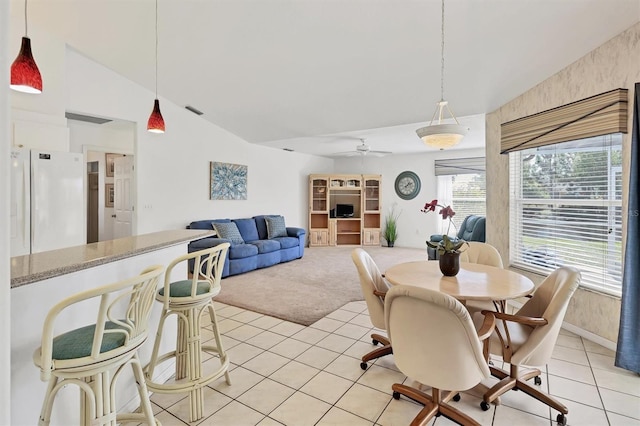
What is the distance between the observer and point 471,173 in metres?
7.29

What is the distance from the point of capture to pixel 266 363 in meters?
2.47

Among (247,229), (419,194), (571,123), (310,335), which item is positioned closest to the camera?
(571,123)

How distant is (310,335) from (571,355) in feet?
7.15

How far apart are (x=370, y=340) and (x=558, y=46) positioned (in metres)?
3.02

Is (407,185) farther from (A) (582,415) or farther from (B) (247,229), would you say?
(A) (582,415)

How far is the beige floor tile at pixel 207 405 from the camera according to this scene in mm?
1885

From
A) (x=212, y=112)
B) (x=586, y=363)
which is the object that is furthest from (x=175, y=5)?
(x=586, y=363)

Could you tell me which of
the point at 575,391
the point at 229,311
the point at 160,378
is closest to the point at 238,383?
the point at 160,378

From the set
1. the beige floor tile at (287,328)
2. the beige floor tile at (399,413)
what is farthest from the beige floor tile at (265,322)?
the beige floor tile at (399,413)

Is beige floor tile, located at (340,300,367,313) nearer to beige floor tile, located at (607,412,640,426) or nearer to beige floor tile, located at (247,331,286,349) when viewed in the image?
beige floor tile, located at (247,331,286,349)

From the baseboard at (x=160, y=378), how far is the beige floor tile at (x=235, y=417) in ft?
1.54

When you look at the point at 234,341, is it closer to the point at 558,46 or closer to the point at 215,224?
the point at 215,224

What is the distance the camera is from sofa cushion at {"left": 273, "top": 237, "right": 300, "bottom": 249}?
6319mm

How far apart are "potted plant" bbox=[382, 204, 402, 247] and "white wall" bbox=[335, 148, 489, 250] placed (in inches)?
4.1
